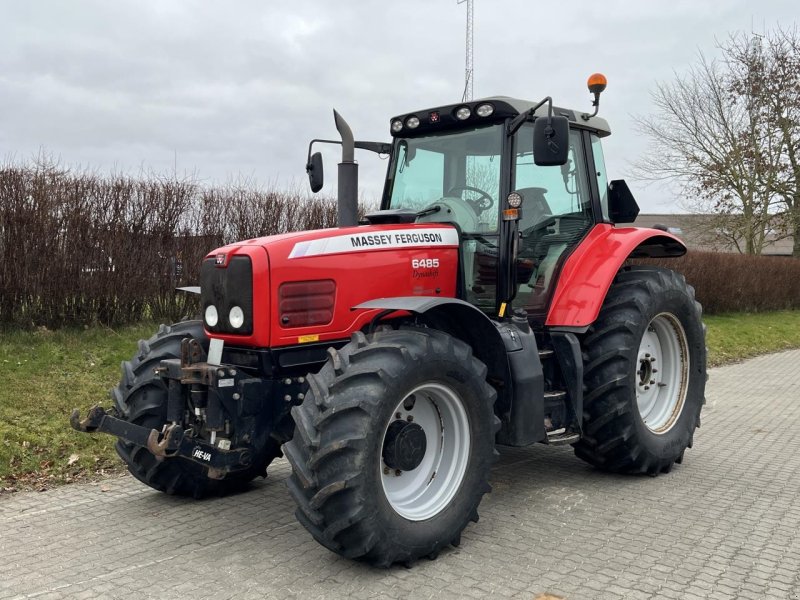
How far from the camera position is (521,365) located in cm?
436

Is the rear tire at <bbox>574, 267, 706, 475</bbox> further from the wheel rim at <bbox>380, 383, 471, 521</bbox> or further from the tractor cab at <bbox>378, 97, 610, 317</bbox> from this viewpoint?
the wheel rim at <bbox>380, 383, 471, 521</bbox>

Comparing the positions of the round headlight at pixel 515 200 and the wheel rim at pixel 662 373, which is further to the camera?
the wheel rim at pixel 662 373

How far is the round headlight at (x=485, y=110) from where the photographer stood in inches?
188

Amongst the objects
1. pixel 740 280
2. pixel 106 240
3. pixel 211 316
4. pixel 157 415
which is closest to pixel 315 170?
pixel 211 316

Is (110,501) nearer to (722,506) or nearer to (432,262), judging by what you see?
(432,262)

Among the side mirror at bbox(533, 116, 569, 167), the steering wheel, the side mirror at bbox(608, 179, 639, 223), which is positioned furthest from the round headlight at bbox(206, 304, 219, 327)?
the side mirror at bbox(608, 179, 639, 223)

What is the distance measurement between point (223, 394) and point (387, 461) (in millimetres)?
906

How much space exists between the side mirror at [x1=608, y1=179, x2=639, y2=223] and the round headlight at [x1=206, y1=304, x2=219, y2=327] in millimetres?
3230

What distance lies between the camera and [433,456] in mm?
4035

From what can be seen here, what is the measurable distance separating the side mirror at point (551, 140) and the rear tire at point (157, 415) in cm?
220

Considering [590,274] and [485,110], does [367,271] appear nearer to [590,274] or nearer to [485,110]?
[485,110]

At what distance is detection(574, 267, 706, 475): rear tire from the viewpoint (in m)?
4.92

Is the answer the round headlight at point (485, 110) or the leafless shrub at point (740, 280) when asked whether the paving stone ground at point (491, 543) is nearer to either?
the round headlight at point (485, 110)

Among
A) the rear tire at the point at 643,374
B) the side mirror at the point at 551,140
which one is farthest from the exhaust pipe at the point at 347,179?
the rear tire at the point at 643,374
